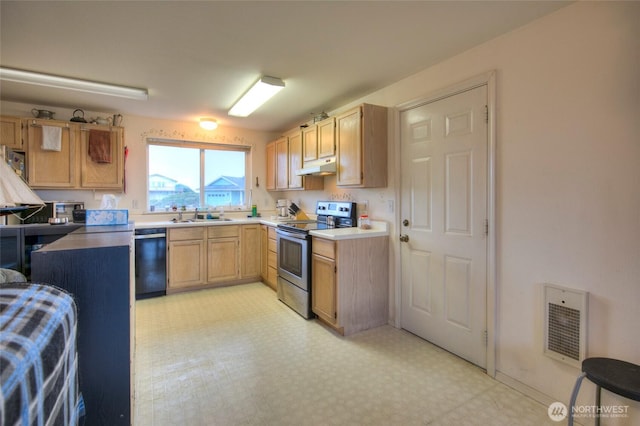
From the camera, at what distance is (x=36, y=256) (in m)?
1.13

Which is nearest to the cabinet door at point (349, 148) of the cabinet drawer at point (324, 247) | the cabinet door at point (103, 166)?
the cabinet drawer at point (324, 247)

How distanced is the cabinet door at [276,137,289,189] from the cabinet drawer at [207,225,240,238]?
3.05 feet

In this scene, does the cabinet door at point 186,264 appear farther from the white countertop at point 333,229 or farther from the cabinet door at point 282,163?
the cabinet door at point 282,163

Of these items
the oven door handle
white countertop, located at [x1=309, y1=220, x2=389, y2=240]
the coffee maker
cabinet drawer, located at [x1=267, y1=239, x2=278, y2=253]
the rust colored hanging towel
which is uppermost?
the rust colored hanging towel

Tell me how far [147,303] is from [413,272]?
314 cm

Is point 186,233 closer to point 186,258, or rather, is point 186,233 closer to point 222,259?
point 186,258

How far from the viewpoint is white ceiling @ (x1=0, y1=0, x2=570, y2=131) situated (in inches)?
70.7

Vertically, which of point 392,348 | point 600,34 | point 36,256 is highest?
point 600,34

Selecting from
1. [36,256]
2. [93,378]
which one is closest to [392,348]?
[93,378]

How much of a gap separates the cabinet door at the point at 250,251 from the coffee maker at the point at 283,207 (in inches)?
21.8

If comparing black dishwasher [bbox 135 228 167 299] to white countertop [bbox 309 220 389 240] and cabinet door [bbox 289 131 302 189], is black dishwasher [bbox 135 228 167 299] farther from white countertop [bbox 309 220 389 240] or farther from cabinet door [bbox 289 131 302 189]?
white countertop [bbox 309 220 389 240]

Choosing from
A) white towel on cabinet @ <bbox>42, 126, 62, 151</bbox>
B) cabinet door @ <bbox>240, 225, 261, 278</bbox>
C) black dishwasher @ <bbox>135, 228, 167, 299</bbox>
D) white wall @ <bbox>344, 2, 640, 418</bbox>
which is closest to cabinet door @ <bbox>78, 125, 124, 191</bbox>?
white towel on cabinet @ <bbox>42, 126, 62, 151</bbox>

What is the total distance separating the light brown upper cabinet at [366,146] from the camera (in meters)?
2.94

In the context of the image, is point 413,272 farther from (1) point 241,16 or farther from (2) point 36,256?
(2) point 36,256
